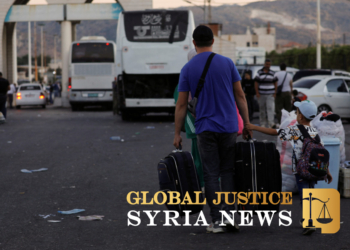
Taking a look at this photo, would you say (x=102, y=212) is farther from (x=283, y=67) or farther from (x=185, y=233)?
(x=283, y=67)

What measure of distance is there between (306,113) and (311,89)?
44.3 feet

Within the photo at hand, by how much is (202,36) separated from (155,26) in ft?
47.2

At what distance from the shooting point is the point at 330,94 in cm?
1817

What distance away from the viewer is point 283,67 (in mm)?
15969

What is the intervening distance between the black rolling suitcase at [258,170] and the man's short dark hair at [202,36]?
963 mm

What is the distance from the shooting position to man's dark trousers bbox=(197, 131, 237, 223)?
4969mm

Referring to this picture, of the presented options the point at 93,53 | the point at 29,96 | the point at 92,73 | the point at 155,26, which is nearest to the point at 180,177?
the point at 155,26

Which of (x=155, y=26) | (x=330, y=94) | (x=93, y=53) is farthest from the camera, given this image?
(x=93, y=53)

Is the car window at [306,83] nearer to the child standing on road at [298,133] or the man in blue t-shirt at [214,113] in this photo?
the child standing on road at [298,133]

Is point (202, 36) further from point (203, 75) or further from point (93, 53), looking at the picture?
point (93, 53)

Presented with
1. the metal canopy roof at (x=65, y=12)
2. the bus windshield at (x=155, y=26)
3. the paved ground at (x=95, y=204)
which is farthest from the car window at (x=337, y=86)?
the metal canopy roof at (x=65, y=12)

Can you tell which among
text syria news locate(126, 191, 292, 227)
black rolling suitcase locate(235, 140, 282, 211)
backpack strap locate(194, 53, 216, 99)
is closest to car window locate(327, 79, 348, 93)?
text syria news locate(126, 191, 292, 227)

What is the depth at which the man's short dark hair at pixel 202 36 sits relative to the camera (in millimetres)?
4977

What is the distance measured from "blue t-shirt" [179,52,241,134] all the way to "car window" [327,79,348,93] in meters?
14.1
